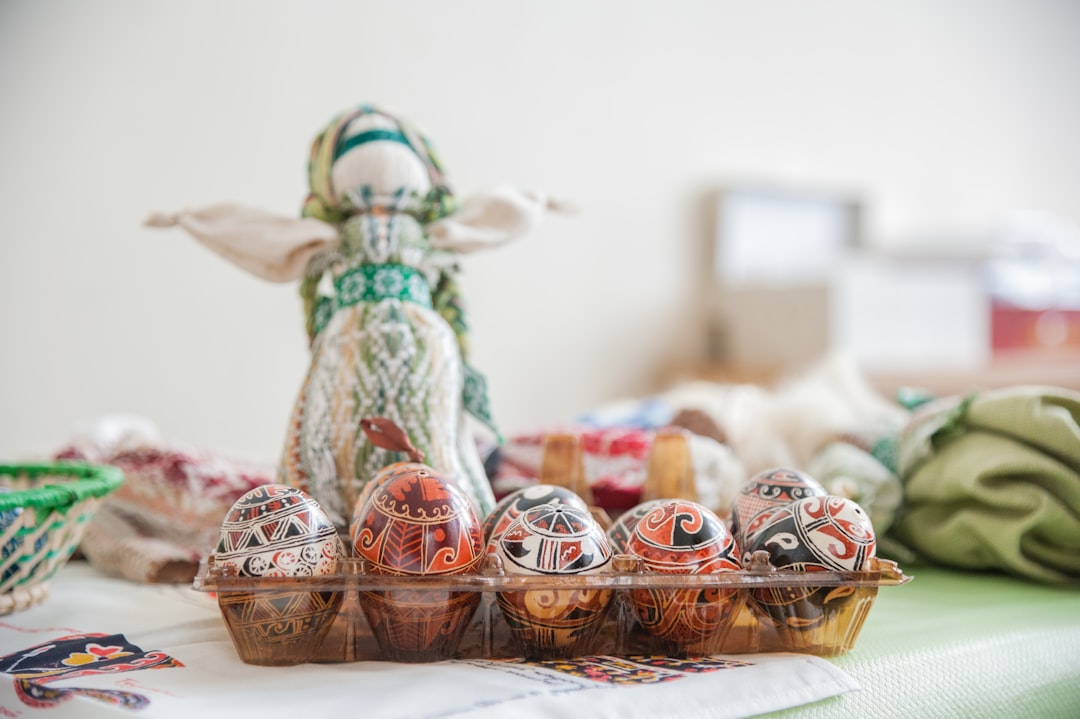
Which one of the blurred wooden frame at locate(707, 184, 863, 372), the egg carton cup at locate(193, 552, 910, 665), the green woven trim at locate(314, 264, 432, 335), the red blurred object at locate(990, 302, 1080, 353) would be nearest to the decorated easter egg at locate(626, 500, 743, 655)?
the egg carton cup at locate(193, 552, 910, 665)

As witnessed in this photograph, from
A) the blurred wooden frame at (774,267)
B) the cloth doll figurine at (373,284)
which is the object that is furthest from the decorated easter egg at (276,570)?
the blurred wooden frame at (774,267)

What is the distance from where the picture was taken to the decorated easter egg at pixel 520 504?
49 cm

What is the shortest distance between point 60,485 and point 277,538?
0.21 m

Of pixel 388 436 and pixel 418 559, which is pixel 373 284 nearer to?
pixel 388 436

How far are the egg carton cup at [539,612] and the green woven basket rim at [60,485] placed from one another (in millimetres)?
162

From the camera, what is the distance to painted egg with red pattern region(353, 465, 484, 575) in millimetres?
448

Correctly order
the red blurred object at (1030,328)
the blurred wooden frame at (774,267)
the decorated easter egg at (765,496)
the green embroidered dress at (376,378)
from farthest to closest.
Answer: the red blurred object at (1030,328) → the blurred wooden frame at (774,267) → the green embroidered dress at (376,378) → the decorated easter egg at (765,496)

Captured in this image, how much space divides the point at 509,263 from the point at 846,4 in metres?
1.53

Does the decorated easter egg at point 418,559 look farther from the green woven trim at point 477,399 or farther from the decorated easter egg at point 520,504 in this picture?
the green woven trim at point 477,399

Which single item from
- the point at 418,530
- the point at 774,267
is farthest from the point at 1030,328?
the point at 418,530

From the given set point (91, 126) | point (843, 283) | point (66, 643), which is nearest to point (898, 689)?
point (66, 643)

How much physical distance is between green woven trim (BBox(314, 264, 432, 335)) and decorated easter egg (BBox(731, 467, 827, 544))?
0.26 metres

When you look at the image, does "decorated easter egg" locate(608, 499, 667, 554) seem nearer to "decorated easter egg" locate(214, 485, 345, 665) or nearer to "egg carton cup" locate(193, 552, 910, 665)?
"egg carton cup" locate(193, 552, 910, 665)

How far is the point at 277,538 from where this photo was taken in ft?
1.49
